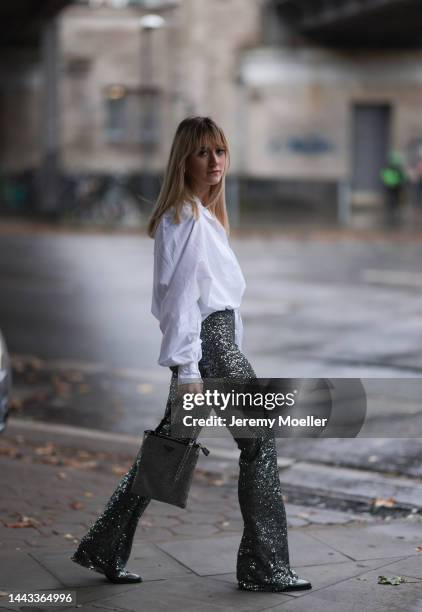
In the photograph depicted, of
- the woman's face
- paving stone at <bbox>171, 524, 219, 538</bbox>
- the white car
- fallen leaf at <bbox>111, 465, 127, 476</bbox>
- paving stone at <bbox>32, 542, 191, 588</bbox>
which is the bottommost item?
fallen leaf at <bbox>111, 465, 127, 476</bbox>

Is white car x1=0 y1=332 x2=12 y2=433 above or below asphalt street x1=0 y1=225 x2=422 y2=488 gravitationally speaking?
above

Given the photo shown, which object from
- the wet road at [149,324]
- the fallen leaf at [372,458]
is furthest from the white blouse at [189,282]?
the wet road at [149,324]

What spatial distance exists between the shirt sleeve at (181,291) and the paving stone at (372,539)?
1.35 m

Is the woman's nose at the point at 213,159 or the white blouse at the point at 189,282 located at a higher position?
the woman's nose at the point at 213,159

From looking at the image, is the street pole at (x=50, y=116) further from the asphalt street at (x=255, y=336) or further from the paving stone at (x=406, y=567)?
the paving stone at (x=406, y=567)

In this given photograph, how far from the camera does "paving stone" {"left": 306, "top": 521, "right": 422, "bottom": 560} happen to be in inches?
203

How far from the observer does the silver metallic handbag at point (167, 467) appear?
4.30m

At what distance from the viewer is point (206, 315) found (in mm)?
4422

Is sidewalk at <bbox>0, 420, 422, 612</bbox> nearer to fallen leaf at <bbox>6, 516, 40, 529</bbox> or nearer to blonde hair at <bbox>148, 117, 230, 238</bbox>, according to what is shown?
fallen leaf at <bbox>6, 516, 40, 529</bbox>

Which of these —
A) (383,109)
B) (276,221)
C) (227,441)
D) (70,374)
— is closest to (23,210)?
(276,221)

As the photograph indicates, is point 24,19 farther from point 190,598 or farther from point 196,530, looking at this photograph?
point 190,598

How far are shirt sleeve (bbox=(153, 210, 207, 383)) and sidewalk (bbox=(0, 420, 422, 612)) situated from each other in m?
0.86

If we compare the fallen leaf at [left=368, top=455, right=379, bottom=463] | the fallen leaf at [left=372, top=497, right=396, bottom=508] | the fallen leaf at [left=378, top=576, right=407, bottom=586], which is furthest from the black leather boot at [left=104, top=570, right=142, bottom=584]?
the fallen leaf at [left=368, top=455, right=379, bottom=463]

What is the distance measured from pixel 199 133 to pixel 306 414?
1098 mm
